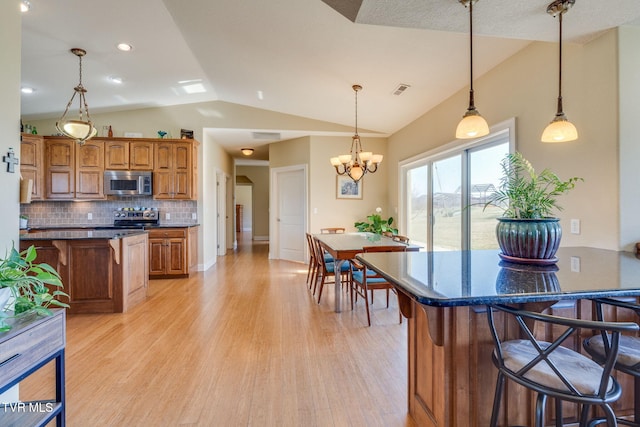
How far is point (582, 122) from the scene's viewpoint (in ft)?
7.43

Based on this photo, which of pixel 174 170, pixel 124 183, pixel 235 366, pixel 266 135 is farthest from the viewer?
pixel 266 135

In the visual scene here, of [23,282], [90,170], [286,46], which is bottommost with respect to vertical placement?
[23,282]

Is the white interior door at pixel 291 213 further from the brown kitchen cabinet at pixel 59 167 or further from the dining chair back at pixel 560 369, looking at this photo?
the dining chair back at pixel 560 369

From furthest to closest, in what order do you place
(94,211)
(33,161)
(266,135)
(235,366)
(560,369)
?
(266,135) → (94,211) → (33,161) → (235,366) → (560,369)

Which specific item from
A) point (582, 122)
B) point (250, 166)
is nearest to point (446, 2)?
point (582, 122)

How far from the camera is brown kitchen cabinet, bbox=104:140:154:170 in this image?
16.7 ft

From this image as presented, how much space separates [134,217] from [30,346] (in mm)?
4579

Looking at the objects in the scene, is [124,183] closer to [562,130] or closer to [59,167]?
[59,167]

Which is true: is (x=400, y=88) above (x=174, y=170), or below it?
above

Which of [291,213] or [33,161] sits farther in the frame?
[291,213]

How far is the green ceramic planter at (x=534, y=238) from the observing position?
1546 millimetres

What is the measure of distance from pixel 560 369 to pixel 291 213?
19.2 ft

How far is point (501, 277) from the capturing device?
1.31 metres

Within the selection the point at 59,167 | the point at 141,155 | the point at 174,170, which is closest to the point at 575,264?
the point at 174,170
